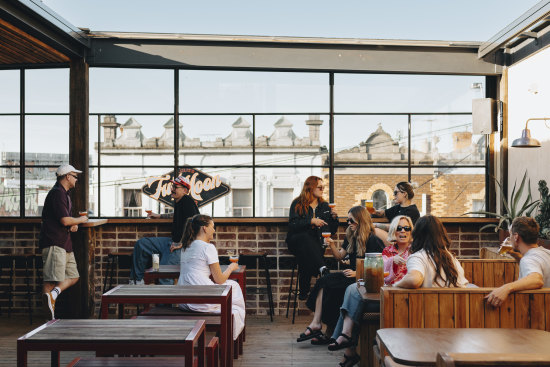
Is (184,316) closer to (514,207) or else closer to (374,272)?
(374,272)

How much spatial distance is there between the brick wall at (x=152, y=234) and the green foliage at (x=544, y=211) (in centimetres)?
119

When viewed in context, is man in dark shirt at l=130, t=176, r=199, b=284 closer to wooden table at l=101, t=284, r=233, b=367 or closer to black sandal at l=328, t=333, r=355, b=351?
wooden table at l=101, t=284, r=233, b=367

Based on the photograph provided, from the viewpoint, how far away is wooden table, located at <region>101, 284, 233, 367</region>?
11.4ft

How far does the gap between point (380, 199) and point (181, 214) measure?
2651 millimetres

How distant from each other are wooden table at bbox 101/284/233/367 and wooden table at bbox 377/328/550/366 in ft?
4.50

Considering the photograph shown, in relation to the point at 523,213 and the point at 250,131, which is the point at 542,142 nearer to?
the point at 523,213

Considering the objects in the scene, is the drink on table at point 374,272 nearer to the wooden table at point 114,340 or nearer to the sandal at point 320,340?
the sandal at point 320,340

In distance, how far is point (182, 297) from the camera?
3.52 metres

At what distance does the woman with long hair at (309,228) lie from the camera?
19.8 ft

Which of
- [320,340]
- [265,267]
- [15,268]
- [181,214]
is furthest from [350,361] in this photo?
[15,268]

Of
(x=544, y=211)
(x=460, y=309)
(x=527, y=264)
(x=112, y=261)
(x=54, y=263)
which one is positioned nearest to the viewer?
(x=460, y=309)

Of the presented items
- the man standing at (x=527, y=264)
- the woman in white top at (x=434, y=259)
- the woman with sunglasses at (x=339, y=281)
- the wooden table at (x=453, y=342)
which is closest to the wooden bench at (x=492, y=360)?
the wooden table at (x=453, y=342)

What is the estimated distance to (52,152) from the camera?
6.61m

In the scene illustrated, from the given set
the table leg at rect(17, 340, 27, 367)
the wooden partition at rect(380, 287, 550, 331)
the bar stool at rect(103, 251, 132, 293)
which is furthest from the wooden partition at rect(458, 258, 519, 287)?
the bar stool at rect(103, 251, 132, 293)
